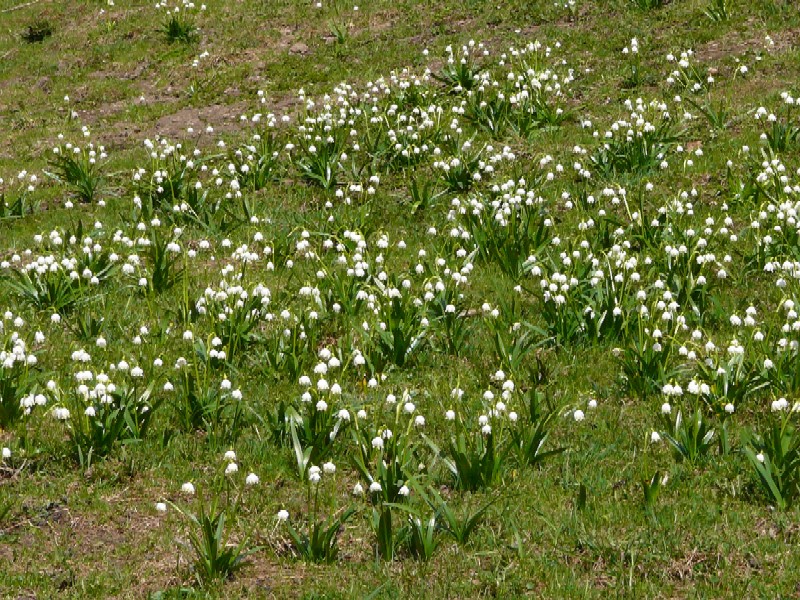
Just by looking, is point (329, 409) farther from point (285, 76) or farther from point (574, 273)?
point (285, 76)

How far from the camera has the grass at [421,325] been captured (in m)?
5.51

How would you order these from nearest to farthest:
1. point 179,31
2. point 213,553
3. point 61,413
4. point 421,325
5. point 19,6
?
→ point 213,553
point 61,413
point 421,325
point 179,31
point 19,6

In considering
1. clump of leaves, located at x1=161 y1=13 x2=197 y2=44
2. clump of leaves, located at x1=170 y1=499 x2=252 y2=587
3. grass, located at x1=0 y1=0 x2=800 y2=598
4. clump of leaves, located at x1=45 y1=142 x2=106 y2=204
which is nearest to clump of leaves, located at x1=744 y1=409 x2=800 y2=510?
grass, located at x1=0 y1=0 x2=800 y2=598

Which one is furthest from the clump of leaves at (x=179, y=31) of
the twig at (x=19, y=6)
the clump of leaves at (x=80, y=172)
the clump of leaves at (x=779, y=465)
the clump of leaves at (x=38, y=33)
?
the clump of leaves at (x=779, y=465)

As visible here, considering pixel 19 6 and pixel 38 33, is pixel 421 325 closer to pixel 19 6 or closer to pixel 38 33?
pixel 38 33

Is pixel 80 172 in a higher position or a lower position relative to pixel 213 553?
lower

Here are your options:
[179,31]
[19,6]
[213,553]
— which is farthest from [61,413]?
[19,6]

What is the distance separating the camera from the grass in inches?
217

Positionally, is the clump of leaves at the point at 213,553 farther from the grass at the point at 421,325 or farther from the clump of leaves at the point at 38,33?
the clump of leaves at the point at 38,33

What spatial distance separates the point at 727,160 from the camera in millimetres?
9938

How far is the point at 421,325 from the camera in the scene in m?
7.32

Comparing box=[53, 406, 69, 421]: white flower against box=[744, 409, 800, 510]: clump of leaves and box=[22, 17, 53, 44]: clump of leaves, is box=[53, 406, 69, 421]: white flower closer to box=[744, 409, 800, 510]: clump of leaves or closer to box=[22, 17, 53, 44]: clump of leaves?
box=[744, 409, 800, 510]: clump of leaves

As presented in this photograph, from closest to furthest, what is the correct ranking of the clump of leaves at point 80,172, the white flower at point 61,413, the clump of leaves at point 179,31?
the white flower at point 61,413 < the clump of leaves at point 80,172 < the clump of leaves at point 179,31

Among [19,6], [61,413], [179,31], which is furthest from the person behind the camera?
[19,6]
